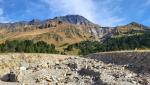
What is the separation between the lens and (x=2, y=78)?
44.6 m

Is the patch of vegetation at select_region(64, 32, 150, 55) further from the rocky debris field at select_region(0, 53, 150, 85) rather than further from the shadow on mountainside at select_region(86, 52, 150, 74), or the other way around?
the rocky debris field at select_region(0, 53, 150, 85)

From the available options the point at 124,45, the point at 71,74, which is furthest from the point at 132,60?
the point at 124,45

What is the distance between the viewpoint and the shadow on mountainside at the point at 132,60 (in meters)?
42.3

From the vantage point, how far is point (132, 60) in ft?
161

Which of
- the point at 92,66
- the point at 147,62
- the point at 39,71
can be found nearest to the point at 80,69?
the point at 92,66

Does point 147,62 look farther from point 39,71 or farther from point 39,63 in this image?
point 39,63

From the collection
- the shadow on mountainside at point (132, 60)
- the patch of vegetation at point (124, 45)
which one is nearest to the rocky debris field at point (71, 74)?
the shadow on mountainside at point (132, 60)

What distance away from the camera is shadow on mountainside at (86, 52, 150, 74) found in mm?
42312

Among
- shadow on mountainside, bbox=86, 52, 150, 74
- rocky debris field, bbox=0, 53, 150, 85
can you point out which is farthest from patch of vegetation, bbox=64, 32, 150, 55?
rocky debris field, bbox=0, 53, 150, 85

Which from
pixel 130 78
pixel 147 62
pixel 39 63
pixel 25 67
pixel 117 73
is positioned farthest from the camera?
pixel 39 63

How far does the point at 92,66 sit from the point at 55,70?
5.21 metres

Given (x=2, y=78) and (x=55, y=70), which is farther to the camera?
(x=55, y=70)

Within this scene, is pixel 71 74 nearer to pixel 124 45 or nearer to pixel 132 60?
pixel 132 60

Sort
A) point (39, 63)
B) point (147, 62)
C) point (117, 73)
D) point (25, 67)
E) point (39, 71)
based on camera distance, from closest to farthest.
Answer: point (117, 73) < point (147, 62) < point (39, 71) < point (25, 67) < point (39, 63)
